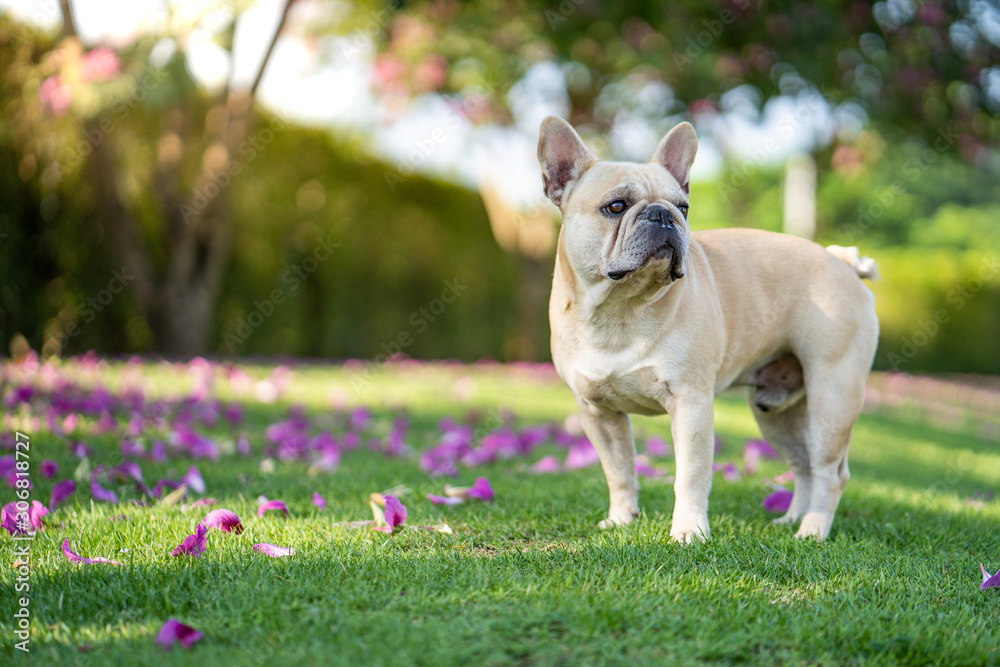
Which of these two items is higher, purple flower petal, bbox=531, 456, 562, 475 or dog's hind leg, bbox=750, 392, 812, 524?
dog's hind leg, bbox=750, 392, 812, 524

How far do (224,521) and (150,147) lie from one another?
9.13 metres

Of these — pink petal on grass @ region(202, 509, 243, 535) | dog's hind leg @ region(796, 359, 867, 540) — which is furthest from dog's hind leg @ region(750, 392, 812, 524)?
pink petal on grass @ region(202, 509, 243, 535)

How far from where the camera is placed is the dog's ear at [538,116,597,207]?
11.1 ft

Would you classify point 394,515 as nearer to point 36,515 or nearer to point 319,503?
point 319,503

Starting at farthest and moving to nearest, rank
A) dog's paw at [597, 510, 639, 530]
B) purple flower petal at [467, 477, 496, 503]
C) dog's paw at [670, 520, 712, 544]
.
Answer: purple flower petal at [467, 477, 496, 503] → dog's paw at [597, 510, 639, 530] → dog's paw at [670, 520, 712, 544]

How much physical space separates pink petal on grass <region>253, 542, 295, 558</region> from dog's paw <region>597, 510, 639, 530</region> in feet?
4.50

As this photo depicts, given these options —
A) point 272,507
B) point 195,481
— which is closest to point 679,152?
point 272,507

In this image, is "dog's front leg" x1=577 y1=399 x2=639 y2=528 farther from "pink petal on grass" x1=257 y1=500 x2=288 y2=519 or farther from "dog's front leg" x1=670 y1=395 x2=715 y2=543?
"pink petal on grass" x1=257 y1=500 x2=288 y2=519

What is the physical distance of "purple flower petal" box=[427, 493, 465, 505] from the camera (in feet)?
12.3

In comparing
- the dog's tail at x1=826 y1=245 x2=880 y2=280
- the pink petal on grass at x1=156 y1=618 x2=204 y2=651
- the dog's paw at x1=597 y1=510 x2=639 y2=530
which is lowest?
the dog's paw at x1=597 y1=510 x2=639 y2=530

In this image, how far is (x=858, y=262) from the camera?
4.05m

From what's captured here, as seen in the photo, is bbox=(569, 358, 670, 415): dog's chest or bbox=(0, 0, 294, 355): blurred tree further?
bbox=(0, 0, 294, 355): blurred tree

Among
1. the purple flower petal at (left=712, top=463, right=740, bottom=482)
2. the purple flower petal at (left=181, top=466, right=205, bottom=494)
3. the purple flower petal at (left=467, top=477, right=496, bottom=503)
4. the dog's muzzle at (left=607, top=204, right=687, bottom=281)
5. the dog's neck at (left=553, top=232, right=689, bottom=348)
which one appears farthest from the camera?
the purple flower petal at (left=712, top=463, right=740, bottom=482)

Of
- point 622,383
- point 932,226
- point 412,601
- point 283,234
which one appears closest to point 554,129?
point 622,383
